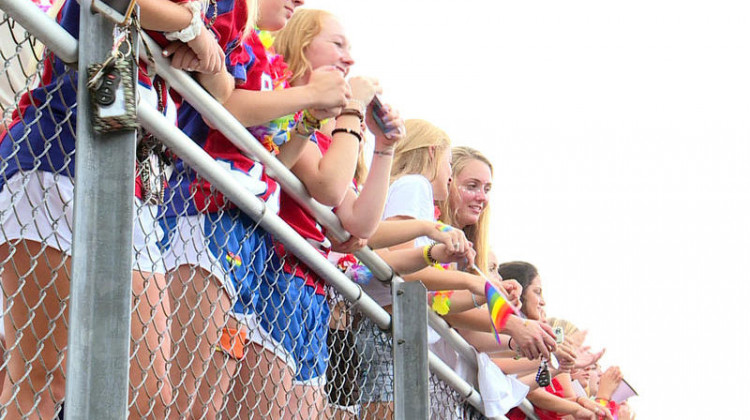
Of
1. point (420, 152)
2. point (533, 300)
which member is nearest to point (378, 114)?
point (420, 152)

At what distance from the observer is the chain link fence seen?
209 centimetres

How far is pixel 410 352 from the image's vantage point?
3309 millimetres

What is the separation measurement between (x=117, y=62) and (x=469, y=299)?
2494mm

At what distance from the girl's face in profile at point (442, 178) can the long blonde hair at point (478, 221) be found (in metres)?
0.32

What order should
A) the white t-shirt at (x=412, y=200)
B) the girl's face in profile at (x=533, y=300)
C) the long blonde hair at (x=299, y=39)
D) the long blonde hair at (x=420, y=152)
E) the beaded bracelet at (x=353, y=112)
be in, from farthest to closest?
1. the girl's face in profile at (x=533, y=300)
2. the long blonde hair at (x=420, y=152)
3. the white t-shirt at (x=412, y=200)
4. the long blonde hair at (x=299, y=39)
5. the beaded bracelet at (x=353, y=112)

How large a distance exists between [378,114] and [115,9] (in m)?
1.59

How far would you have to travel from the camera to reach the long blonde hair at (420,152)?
427cm

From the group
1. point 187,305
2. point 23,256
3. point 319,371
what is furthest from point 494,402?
point 23,256

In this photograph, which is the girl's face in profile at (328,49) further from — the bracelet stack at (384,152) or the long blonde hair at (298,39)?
the bracelet stack at (384,152)

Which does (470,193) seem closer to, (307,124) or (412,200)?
(412,200)

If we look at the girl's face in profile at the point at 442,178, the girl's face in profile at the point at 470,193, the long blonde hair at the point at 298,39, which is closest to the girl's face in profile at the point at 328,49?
the long blonde hair at the point at 298,39

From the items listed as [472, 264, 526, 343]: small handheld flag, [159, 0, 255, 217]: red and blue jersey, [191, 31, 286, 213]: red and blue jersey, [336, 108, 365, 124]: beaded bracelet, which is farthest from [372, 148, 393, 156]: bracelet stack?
[472, 264, 526, 343]: small handheld flag

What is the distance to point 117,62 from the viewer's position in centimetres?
185

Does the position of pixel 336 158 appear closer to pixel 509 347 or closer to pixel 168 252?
pixel 168 252
